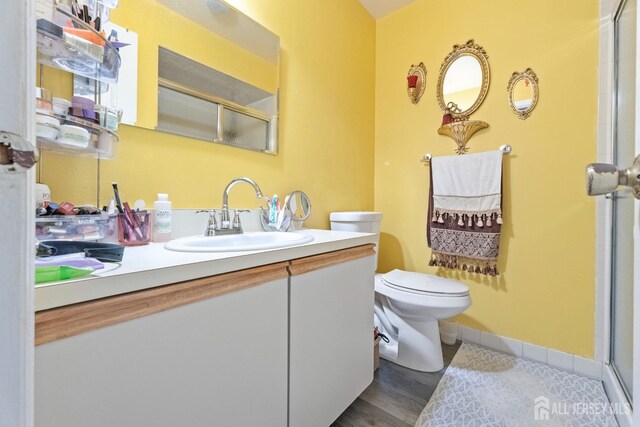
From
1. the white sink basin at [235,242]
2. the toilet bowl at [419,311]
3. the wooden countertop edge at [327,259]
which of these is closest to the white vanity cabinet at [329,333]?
the wooden countertop edge at [327,259]

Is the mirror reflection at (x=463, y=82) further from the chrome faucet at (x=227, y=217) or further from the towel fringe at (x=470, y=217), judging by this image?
the chrome faucet at (x=227, y=217)

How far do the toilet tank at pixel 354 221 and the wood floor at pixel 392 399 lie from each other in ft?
2.31

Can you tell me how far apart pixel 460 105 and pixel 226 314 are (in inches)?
70.3

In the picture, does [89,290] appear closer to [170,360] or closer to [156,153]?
[170,360]

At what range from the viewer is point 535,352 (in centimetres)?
144

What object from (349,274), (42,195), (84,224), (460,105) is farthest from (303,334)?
(460,105)

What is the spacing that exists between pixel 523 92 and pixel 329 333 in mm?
1663

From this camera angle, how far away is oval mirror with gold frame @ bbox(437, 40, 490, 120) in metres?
1.59

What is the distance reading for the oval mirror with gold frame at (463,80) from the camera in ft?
5.23

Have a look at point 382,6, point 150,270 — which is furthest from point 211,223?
point 382,6

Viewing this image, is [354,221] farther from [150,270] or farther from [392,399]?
[150,270]

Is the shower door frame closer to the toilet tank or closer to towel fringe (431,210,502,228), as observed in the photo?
towel fringe (431,210,502,228)

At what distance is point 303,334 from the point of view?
31.5 inches

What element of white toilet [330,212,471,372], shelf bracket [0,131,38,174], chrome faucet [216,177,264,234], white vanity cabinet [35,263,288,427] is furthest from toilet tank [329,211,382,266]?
shelf bracket [0,131,38,174]
